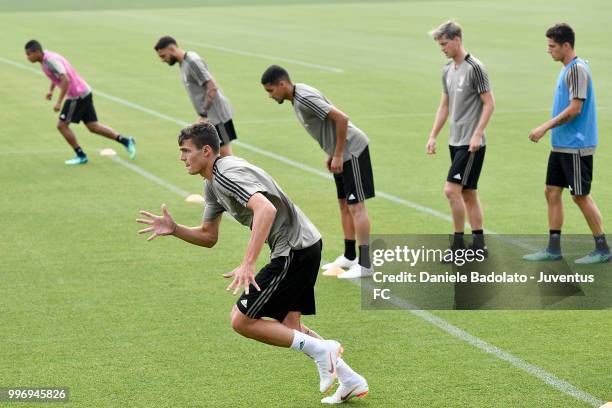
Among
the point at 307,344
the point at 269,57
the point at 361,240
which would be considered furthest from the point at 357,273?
the point at 269,57

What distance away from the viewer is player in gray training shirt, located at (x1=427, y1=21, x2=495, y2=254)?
1128 cm

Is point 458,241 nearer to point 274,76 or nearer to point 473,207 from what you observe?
point 473,207

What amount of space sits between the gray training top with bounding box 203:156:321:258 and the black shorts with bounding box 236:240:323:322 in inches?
2.6

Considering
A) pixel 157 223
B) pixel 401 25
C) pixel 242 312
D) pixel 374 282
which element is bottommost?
pixel 401 25

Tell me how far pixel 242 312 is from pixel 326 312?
250cm

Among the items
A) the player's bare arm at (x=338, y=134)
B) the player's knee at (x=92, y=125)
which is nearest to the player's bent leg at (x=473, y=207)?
the player's bare arm at (x=338, y=134)

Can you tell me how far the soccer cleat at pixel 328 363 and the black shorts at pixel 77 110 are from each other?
11.3 m

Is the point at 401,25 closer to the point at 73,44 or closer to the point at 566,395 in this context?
the point at 73,44

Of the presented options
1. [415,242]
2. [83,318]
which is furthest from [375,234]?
[83,318]

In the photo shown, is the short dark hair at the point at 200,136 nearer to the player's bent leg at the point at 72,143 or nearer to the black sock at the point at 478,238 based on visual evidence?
the black sock at the point at 478,238

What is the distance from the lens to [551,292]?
414 inches

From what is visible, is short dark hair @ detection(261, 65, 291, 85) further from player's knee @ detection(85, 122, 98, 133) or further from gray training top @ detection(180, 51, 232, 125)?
player's knee @ detection(85, 122, 98, 133)

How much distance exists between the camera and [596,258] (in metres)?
11.3

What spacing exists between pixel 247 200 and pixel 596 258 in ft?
17.7
